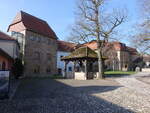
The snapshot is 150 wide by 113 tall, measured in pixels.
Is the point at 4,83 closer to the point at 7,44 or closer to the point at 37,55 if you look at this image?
the point at 7,44

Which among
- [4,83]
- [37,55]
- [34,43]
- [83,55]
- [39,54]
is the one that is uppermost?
[34,43]

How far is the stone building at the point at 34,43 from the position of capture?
3144cm

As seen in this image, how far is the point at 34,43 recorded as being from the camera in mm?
33031

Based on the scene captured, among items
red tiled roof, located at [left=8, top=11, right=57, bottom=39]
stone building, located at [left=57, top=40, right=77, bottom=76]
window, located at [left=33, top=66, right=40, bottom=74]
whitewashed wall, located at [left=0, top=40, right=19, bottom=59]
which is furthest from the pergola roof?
stone building, located at [left=57, top=40, right=77, bottom=76]

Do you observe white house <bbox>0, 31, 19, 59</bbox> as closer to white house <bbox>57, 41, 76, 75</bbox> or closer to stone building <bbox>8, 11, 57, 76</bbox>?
stone building <bbox>8, 11, 57, 76</bbox>

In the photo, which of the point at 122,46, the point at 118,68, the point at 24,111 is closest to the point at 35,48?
the point at 24,111

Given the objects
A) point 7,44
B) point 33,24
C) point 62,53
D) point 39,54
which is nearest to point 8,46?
point 7,44

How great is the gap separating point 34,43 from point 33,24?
4591mm

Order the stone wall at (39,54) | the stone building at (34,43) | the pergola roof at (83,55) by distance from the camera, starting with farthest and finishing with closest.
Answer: the stone wall at (39,54) < the stone building at (34,43) < the pergola roof at (83,55)

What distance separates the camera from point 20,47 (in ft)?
104

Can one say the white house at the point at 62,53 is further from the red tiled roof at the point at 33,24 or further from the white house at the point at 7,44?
the white house at the point at 7,44

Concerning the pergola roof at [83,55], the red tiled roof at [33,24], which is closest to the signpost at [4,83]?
the pergola roof at [83,55]

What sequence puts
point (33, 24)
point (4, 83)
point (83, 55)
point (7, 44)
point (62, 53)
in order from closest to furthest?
point (4, 83), point (83, 55), point (7, 44), point (33, 24), point (62, 53)

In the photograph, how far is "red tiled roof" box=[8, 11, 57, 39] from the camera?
32938 millimetres
